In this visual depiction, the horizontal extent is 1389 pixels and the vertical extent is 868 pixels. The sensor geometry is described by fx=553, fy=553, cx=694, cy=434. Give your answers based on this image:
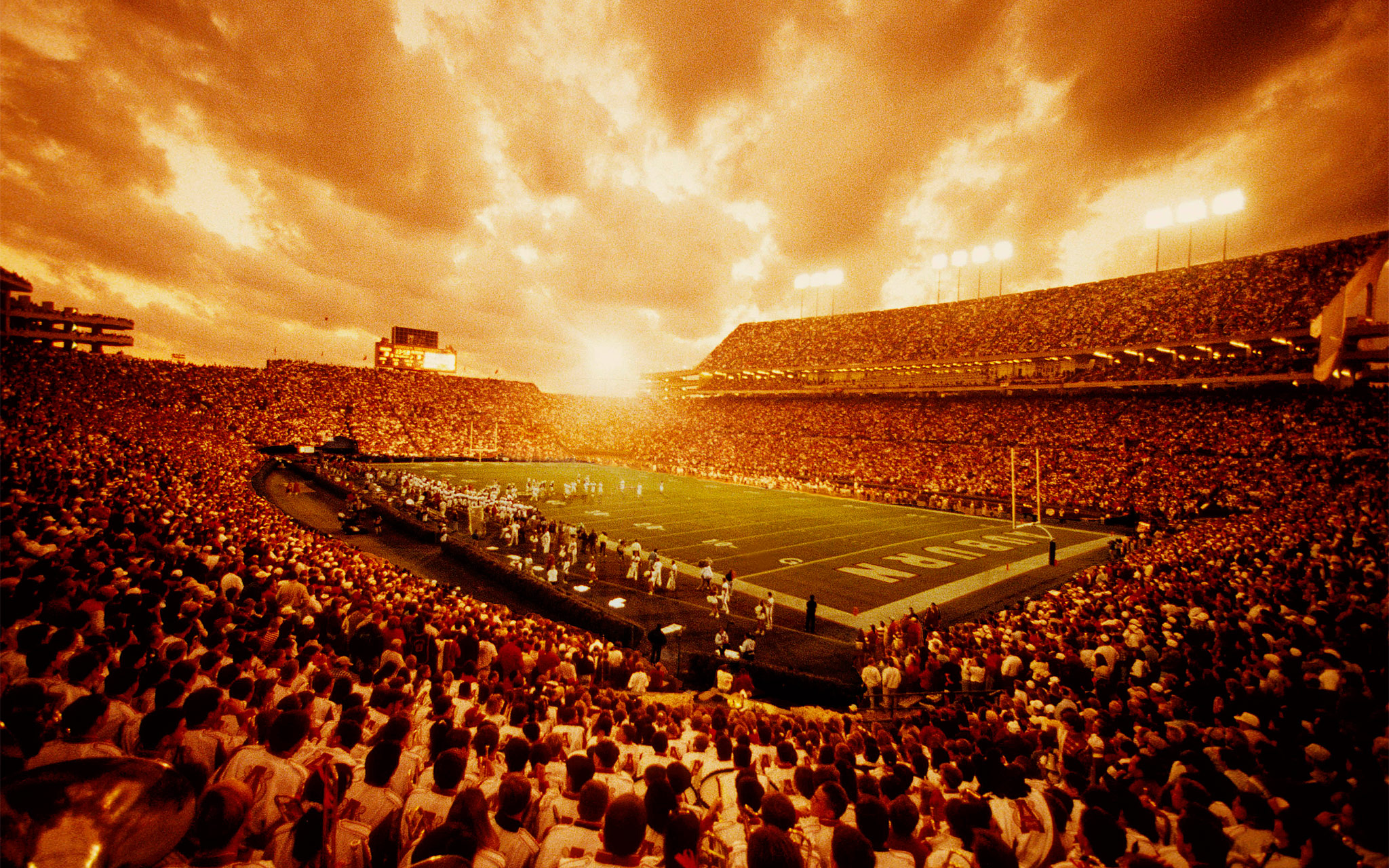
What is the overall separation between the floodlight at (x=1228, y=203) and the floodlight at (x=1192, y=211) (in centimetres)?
64

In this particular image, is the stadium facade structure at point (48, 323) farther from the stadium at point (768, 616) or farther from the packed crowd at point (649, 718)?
the packed crowd at point (649, 718)

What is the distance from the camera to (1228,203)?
1606 inches

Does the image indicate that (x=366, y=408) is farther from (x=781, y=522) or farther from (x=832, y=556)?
(x=832, y=556)

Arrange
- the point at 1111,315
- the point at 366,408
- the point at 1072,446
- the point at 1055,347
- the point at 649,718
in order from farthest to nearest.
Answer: the point at 366,408, the point at 1055,347, the point at 1111,315, the point at 1072,446, the point at 649,718

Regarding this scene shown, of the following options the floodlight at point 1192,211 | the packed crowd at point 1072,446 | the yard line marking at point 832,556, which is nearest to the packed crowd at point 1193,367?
the packed crowd at point 1072,446

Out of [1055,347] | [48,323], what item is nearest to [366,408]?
[48,323]

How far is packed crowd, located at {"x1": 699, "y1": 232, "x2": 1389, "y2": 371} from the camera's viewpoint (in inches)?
1520

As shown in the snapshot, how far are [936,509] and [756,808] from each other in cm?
3447

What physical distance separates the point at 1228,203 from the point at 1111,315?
33.0 feet

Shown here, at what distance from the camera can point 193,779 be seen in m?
3.07

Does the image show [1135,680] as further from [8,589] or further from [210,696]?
[8,589]

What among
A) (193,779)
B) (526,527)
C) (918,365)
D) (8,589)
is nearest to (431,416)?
(526,527)

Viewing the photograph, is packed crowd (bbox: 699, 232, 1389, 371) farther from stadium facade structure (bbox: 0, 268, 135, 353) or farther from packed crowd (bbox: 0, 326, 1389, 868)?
stadium facade structure (bbox: 0, 268, 135, 353)

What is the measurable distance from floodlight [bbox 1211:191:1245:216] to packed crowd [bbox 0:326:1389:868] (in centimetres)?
3840
